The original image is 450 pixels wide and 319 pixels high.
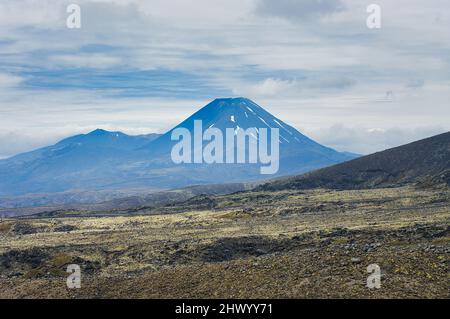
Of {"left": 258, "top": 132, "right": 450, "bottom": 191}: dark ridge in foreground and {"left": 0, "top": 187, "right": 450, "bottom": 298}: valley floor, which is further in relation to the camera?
{"left": 258, "top": 132, "right": 450, "bottom": 191}: dark ridge in foreground

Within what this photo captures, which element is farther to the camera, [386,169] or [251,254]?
[386,169]

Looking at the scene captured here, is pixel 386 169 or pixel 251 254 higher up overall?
pixel 386 169

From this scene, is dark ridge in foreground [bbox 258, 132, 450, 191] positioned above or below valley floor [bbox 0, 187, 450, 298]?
above

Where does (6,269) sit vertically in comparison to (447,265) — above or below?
below
